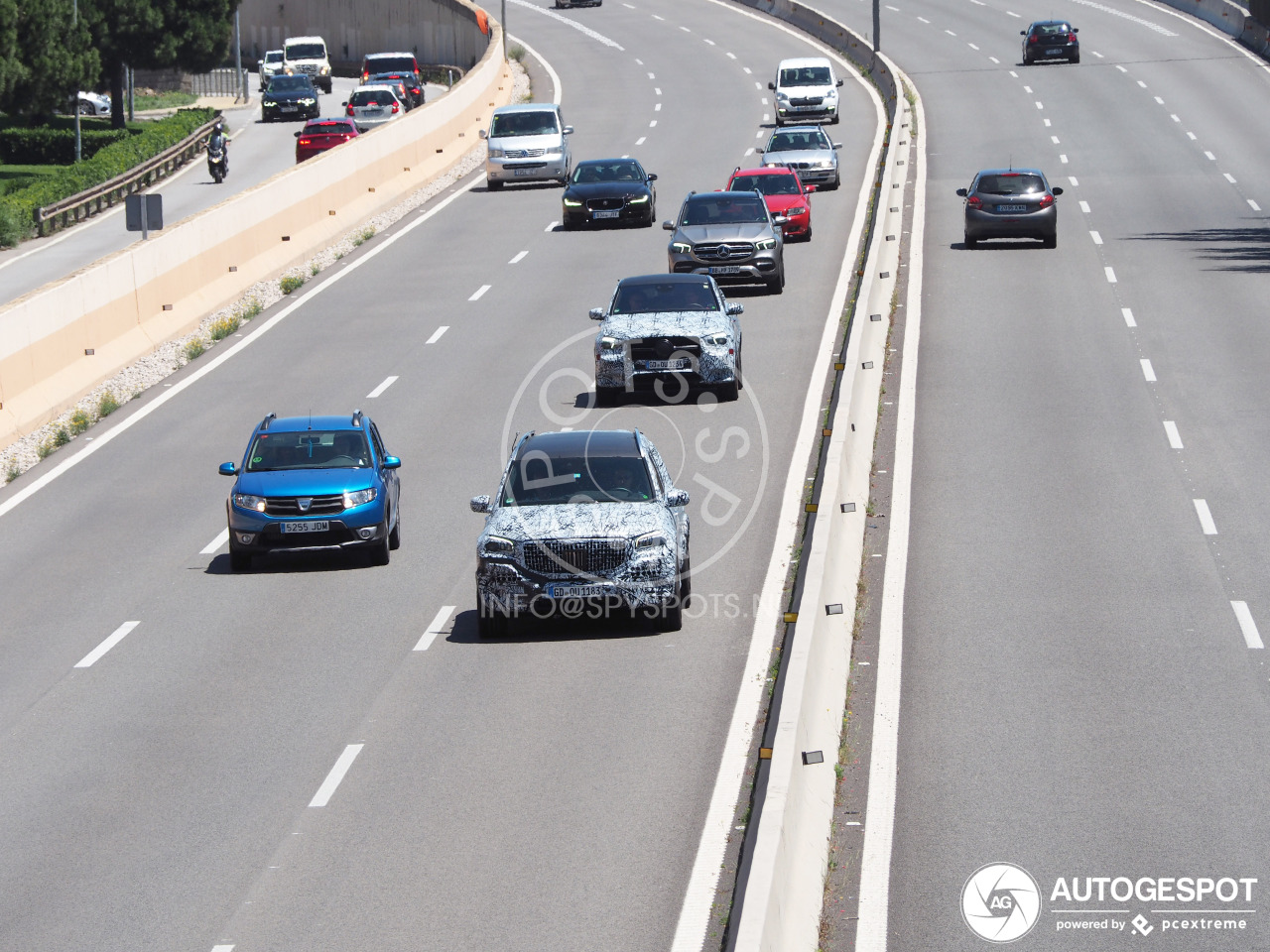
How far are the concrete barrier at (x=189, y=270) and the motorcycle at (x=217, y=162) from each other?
958 cm

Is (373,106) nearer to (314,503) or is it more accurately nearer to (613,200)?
(613,200)

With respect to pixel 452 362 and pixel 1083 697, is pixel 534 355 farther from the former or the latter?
pixel 1083 697

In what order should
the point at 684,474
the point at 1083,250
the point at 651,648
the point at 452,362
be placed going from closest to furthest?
the point at 651,648, the point at 684,474, the point at 452,362, the point at 1083,250

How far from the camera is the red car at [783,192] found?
3828cm

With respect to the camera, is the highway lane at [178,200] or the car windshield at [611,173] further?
the highway lane at [178,200]

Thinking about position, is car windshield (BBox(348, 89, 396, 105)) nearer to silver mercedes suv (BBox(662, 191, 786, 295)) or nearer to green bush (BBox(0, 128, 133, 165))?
green bush (BBox(0, 128, 133, 165))

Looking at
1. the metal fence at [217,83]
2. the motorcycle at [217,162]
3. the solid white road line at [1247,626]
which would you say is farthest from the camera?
the metal fence at [217,83]

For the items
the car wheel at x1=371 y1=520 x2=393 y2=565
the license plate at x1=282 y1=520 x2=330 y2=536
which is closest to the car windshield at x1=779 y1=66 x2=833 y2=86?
the car wheel at x1=371 y1=520 x2=393 y2=565

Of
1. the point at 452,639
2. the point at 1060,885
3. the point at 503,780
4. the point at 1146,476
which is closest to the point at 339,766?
the point at 503,780

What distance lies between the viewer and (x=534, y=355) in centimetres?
2931

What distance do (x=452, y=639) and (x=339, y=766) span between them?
131 inches

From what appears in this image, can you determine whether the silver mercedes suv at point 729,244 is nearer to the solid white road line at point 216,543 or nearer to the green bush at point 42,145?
the solid white road line at point 216,543

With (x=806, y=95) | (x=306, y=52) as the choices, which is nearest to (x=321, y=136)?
Answer: (x=806, y=95)

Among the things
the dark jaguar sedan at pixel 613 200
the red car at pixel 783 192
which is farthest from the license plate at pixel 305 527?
the dark jaguar sedan at pixel 613 200
